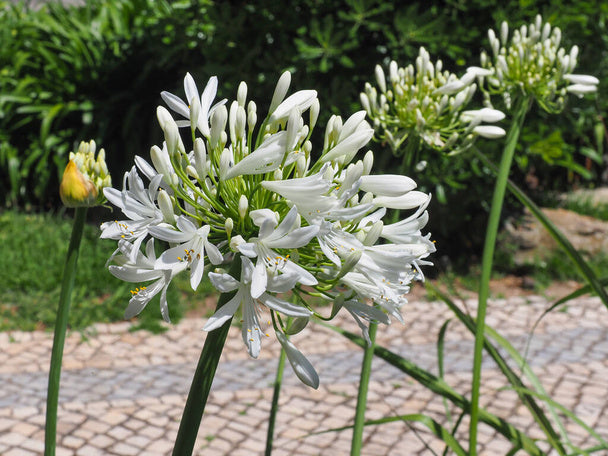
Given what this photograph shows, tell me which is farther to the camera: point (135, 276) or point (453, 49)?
point (453, 49)

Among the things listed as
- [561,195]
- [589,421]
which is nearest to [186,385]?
[589,421]

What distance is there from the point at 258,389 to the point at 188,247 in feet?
11.0

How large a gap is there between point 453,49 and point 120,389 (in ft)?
10.5

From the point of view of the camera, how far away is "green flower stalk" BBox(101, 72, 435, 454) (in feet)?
3.57

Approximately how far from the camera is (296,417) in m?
4.09

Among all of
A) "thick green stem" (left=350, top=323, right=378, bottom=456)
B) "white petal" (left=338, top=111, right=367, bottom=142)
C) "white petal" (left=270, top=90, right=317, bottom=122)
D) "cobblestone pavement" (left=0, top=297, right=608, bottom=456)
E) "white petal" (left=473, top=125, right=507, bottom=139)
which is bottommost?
"cobblestone pavement" (left=0, top=297, right=608, bottom=456)

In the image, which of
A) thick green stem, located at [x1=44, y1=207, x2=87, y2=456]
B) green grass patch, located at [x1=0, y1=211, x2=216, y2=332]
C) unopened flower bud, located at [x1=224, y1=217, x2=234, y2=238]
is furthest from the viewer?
green grass patch, located at [x1=0, y1=211, x2=216, y2=332]

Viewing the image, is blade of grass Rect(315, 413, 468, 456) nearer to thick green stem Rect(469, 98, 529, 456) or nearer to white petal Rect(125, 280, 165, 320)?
thick green stem Rect(469, 98, 529, 456)

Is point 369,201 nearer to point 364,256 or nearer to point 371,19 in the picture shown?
point 364,256

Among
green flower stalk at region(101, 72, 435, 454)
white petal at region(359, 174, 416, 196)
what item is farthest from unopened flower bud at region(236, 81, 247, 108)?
white petal at region(359, 174, 416, 196)

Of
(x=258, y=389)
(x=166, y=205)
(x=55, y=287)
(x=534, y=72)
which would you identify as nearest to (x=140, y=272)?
(x=166, y=205)

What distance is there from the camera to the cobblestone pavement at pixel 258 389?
379cm

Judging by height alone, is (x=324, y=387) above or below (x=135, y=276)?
below

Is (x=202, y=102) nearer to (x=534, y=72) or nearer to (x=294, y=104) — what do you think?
(x=294, y=104)
